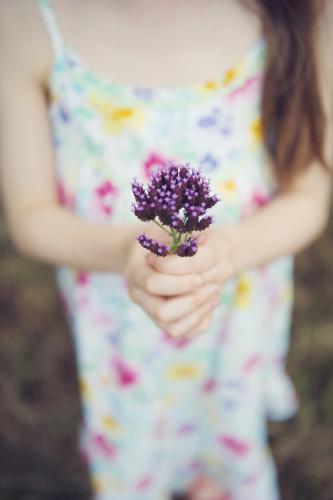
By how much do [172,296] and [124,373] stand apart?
1.15 feet

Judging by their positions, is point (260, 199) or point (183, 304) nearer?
point (183, 304)

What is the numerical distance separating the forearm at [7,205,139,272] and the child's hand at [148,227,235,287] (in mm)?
125

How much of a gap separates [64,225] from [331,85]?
1.23ft

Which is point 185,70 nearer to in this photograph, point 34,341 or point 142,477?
point 142,477

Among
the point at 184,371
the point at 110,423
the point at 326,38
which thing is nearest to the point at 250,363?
the point at 184,371

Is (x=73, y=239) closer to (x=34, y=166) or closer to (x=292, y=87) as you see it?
(x=34, y=166)

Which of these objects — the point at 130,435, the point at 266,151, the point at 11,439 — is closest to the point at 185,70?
the point at 266,151

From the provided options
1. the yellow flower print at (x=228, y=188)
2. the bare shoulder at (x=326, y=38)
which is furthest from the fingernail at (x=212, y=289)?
the bare shoulder at (x=326, y=38)

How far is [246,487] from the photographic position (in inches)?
42.4

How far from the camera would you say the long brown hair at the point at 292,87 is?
77 cm

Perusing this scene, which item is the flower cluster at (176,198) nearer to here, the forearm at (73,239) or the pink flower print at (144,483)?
the forearm at (73,239)

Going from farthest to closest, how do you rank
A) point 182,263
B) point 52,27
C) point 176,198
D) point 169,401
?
point 169,401
point 52,27
point 182,263
point 176,198

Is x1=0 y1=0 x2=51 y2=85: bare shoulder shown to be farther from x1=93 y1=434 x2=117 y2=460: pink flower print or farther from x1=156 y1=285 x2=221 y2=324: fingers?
x1=93 y1=434 x2=117 y2=460: pink flower print

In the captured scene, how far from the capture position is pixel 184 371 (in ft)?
3.14
